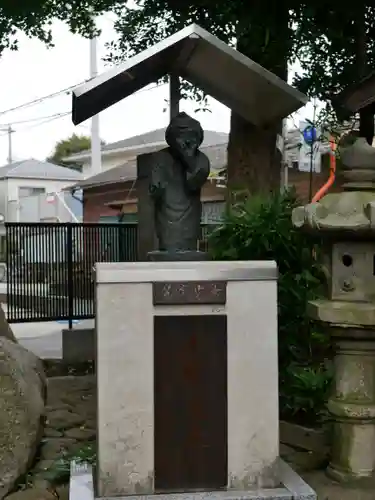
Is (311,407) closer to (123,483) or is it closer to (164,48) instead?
(123,483)

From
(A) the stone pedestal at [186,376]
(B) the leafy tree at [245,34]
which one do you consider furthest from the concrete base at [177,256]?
(B) the leafy tree at [245,34]

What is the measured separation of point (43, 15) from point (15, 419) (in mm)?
6410

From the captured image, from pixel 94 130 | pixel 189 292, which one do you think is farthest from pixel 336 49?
pixel 94 130

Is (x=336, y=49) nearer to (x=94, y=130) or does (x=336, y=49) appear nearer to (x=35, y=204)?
(x=94, y=130)

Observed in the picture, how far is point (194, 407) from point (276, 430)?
20.9 inches

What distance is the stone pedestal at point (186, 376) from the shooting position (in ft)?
13.3

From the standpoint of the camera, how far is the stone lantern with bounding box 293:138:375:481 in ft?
15.0

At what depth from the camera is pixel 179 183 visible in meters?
4.74

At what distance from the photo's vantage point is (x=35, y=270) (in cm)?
1111

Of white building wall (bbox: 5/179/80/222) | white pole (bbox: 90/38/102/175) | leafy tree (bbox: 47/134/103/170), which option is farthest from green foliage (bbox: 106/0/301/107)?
leafy tree (bbox: 47/134/103/170)

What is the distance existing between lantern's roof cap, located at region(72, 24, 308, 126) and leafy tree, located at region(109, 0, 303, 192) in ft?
7.27

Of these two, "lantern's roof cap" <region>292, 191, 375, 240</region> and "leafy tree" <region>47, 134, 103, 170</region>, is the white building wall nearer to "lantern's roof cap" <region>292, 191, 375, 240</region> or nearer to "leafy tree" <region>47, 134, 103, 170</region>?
"leafy tree" <region>47, 134, 103, 170</region>

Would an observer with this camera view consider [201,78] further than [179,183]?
Yes

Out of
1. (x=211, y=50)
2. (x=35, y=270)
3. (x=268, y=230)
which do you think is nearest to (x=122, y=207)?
(x=35, y=270)
